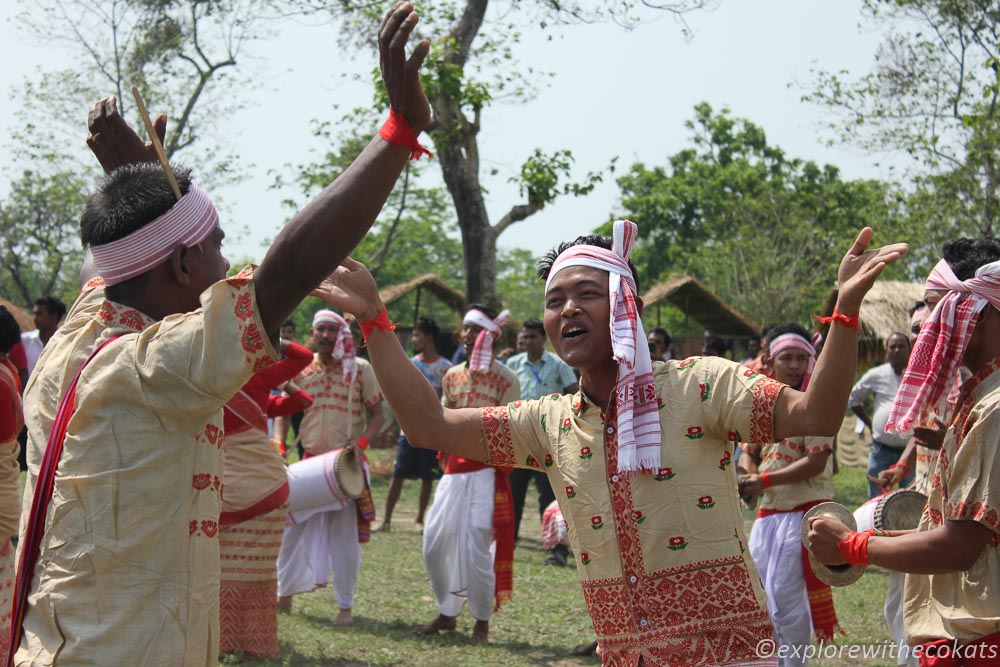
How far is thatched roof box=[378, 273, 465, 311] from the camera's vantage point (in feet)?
71.9

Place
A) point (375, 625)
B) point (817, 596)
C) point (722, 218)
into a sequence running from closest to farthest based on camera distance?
point (817, 596)
point (375, 625)
point (722, 218)

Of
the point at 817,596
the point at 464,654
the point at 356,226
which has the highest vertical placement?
the point at 356,226

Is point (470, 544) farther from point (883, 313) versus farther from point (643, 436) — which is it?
point (883, 313)

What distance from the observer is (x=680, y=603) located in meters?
2.96

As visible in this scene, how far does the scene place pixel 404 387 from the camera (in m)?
3.26

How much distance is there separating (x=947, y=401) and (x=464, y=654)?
14.4 feet

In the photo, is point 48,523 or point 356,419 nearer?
point 48,523

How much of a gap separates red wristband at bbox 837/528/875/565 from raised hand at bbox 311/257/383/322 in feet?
5.31

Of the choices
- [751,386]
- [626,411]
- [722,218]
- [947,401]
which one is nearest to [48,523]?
[626,411]

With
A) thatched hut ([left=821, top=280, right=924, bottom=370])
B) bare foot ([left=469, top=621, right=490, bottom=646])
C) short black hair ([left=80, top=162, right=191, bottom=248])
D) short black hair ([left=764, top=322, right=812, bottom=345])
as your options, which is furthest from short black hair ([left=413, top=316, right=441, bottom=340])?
thatched hut ([left=821, top=280, right=924, bottom=370])

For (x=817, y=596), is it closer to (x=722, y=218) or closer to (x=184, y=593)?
(x=184, y=593)

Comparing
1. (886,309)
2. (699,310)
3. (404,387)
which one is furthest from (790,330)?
(699,310)

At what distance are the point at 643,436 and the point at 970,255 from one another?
4.29ft

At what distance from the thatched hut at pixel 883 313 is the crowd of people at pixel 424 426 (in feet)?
48.3
